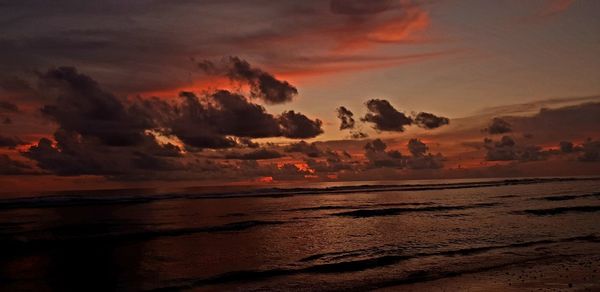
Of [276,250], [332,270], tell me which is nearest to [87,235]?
[276,250]

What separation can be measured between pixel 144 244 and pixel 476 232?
23708 millimetres

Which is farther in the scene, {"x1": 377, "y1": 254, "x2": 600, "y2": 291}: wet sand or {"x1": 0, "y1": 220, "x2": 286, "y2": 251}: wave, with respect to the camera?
{"x1": 0, "y1": 220, "x2": 286, "y2": 251}: wave

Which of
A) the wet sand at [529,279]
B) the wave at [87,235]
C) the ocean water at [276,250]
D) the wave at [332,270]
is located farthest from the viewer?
the wave at [87,235]

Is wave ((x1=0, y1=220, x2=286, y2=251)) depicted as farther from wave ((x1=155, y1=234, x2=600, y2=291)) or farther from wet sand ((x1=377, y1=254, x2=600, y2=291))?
wet sand ((x1=377, y1=254, x2=600, y2=291))

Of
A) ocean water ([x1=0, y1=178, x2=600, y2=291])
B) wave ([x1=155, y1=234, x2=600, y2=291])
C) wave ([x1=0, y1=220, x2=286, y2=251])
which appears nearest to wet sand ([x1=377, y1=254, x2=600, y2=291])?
ocean water ([x1=0, y1=178, x2=600, y2=291])

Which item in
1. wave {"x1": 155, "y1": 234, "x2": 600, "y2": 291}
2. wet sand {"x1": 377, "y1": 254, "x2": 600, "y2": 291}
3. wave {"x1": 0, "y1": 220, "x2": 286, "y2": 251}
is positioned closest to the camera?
wet sand {"x1": 377, "y1": 254, "x2": 600, "y2": 291}

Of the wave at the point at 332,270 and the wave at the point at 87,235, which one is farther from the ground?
the wave at the point at 87,235

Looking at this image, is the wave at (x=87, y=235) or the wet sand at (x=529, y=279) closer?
the wet sand at (x=529, y=279)

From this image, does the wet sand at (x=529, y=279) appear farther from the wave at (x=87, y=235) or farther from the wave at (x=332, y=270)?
the wave at (x=87, y=235)

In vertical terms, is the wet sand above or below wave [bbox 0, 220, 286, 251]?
below

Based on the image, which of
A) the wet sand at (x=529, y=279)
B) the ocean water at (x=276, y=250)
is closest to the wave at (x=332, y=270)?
the ocean water at (x=276, y=250)

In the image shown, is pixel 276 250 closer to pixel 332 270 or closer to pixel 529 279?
pixel 332 270

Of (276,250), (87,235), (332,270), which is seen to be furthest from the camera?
(87,235)

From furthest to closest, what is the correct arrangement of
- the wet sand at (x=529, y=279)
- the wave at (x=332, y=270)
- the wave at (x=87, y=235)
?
the wave at (x=87, y=235), the wave at (x=332, y=270), the wet sand at (x=529, y=279)
